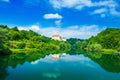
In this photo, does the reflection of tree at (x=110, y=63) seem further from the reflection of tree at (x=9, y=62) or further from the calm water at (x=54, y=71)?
the reflection of tree at (x=9, y=62)

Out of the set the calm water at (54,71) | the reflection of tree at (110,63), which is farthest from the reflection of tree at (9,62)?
the reflection of tree at (110,63)

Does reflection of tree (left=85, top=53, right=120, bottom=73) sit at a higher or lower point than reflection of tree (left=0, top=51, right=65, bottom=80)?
lower

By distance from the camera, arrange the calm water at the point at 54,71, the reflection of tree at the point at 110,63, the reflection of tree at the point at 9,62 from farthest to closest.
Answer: the reflection of tree at the point at 110,63 < the reflection of tree at the point at 9,62 < the calm water at the point at 54,71

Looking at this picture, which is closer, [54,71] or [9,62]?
[54,71]

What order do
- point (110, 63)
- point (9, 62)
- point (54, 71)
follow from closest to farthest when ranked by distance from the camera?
1. point (54, 71)
2. point (9, 62)
3. point (110, 63)

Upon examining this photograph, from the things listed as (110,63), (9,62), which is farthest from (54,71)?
(110,63)

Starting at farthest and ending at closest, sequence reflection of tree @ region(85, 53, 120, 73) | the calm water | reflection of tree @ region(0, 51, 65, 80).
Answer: reflection of tree @ region(85, 53, 120, 73), reflection of tree @ region(0, 51, 65, 80), the calm water

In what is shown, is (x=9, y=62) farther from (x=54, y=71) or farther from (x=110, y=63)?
(x=110, y=63)

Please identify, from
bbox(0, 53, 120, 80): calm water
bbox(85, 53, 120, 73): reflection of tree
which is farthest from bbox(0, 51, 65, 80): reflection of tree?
bbox(85, 53, 120, 73): reflection of tree

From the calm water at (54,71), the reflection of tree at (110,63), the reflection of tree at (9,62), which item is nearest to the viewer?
the calm water at (54,71)

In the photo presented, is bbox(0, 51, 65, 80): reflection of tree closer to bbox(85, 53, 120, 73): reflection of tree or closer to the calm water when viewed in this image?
the calm water

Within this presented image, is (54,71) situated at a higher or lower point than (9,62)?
lower

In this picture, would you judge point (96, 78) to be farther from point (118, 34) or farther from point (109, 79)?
point (118, 34)

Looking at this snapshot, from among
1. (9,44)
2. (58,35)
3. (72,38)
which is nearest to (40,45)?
(9,44)
